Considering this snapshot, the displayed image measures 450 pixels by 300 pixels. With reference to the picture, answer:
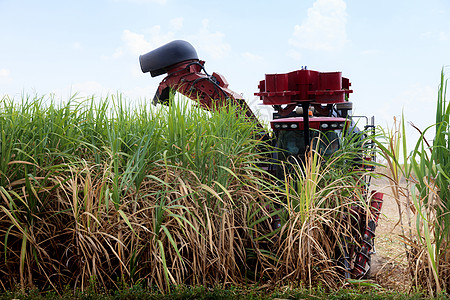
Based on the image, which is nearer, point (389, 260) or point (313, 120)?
point (389, 260)

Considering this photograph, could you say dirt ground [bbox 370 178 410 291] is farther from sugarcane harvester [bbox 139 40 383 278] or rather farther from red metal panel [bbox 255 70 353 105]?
red metal panel [bbox 255 70 353 105]

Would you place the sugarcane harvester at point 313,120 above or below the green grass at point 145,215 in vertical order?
above

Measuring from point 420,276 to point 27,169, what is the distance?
3.17 metres

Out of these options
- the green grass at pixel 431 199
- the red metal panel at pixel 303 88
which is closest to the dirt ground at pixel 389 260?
the green grass at pixel 431 199

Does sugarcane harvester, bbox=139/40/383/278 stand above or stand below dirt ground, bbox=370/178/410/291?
above

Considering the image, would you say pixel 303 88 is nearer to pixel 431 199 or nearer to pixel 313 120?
pixel 313 120

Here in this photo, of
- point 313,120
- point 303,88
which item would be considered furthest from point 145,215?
point 313,120

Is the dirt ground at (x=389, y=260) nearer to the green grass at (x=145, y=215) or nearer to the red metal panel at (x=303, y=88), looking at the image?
the green grass at (x=145, y=215)

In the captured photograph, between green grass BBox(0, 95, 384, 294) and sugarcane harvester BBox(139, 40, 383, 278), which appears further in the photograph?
sugarcane harvester BBox(139, 40, 383, 278)

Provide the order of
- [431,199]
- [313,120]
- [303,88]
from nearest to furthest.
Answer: [431,199] → [303,88] → [313,120]

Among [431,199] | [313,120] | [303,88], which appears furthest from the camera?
[313,120]

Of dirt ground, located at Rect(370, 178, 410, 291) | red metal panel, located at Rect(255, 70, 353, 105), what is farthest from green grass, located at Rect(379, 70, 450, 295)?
red metal panel, located at Rect(255, 70, 353, 105)

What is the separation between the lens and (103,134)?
4.02 metres

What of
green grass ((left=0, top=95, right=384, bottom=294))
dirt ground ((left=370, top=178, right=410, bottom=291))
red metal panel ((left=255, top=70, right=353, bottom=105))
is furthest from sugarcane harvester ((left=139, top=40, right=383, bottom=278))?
green grass ((left=0, top=95, right=384, bottom=294))
